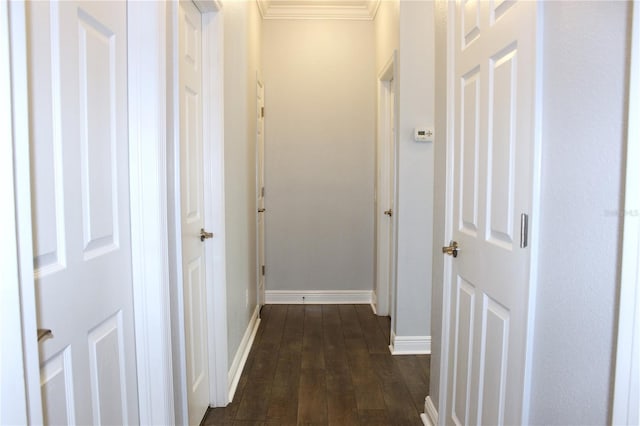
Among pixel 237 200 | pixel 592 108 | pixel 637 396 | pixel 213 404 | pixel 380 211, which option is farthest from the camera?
pixel 380 211

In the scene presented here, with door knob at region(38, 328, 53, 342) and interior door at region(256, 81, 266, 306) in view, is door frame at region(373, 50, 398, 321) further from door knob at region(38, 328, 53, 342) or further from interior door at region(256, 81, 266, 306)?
door knob at region(38, 328, 53, 342)

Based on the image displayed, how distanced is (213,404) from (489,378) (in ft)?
5.06

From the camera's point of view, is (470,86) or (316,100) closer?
(470,86)

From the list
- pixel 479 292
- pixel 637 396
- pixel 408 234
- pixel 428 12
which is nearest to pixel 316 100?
pixel 428 12

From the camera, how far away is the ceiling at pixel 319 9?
13.7 feet

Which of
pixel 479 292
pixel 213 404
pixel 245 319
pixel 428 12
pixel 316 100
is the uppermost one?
pixel 428 12

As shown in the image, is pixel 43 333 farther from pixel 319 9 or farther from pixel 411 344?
pixel 319 9

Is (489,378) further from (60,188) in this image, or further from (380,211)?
(380,211)

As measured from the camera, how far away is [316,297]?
4480 mm

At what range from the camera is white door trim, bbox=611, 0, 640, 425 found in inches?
30.7

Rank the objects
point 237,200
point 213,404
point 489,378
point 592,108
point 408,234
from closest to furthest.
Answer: point 592,108 < point 489,378 < point 213,404 < point 237,200 < point 408,234

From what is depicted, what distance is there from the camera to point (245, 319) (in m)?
3.21

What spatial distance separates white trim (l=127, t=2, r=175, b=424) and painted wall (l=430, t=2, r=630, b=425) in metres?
1.15

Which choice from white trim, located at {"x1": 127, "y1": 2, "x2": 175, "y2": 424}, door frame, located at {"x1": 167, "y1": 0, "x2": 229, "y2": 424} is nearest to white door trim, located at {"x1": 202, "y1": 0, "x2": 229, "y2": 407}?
door frame, located at {"x1": 167, "y1": 0, "x2": 229, "y2": 424}
